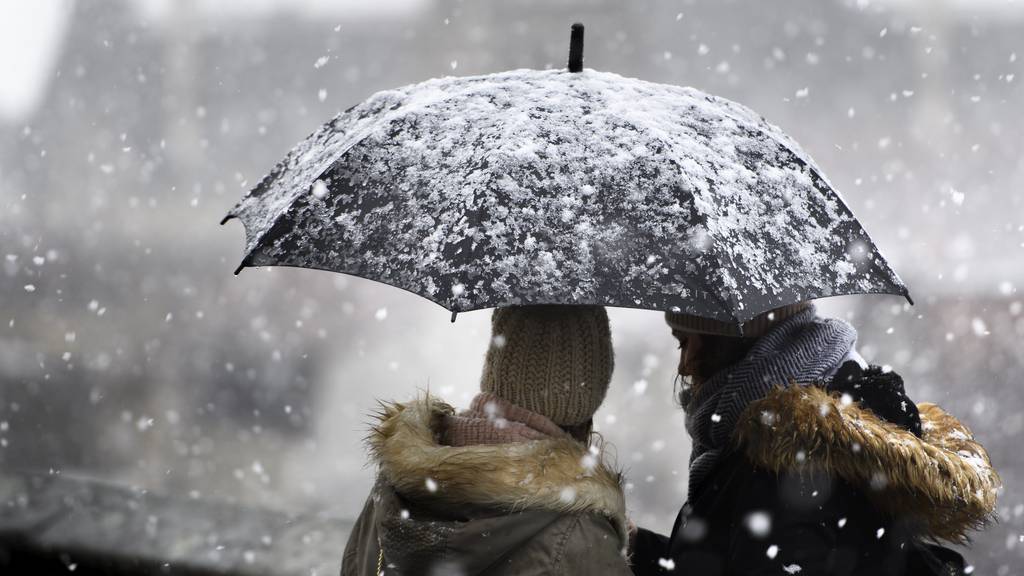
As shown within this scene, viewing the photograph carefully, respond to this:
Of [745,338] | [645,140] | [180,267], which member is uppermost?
[180,267]

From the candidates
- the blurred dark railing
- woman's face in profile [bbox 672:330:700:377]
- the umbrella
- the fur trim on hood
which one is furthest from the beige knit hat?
the blurred dark railing

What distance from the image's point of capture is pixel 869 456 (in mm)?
1880

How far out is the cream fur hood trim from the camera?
169cm

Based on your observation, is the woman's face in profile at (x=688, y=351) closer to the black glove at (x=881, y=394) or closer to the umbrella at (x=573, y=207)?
the black glove at (x=881, y=394)

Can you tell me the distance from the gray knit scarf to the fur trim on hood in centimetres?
8

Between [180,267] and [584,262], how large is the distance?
31.4 feet

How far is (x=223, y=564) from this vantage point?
3262 millimetres

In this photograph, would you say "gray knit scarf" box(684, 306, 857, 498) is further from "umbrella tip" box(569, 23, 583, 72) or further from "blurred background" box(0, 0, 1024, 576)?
"blurred background" box(0, 0, 1024, 576)

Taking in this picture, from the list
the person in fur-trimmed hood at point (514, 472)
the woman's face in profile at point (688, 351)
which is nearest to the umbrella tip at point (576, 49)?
the person in fur-trimmed hood at point (514, 472)

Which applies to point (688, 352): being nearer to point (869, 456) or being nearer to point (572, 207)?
point (869, 456)

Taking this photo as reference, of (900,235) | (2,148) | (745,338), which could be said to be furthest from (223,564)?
(900,235)

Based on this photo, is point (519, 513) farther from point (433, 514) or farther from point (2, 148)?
point (2, 148)

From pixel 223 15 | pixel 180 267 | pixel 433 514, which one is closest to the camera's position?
pixel 433 514

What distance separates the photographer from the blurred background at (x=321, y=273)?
764 cm
